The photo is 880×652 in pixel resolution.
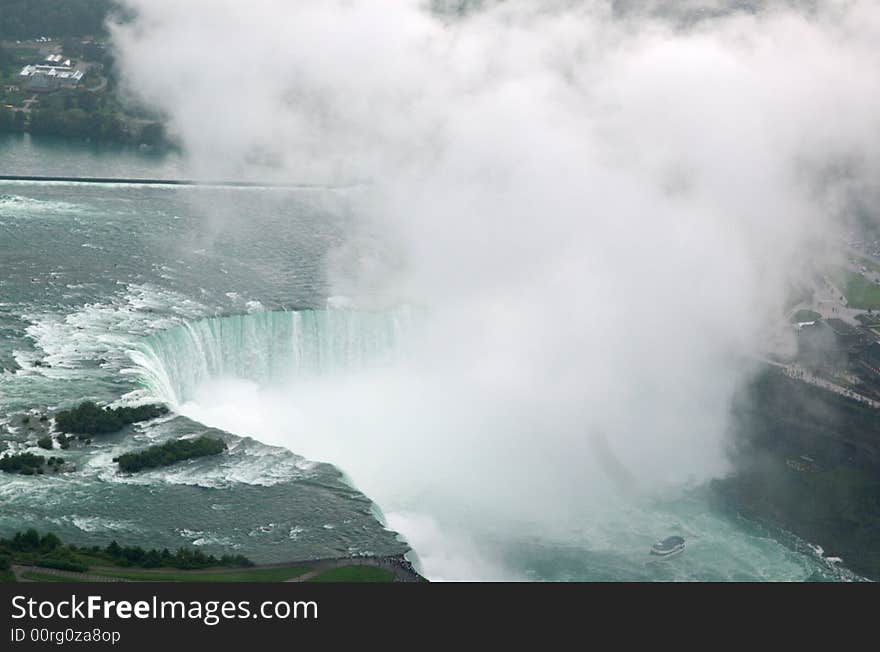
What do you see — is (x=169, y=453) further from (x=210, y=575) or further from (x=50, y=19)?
(x=50, y=19)

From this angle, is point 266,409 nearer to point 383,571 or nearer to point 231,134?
point 383,571

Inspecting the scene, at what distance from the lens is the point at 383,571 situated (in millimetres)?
40219

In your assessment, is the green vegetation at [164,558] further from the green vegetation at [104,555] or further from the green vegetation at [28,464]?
the green vegetation at [28,464]

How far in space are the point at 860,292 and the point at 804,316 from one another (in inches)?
216

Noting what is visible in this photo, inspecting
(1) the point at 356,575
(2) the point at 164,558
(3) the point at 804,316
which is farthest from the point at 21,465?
(3) the point at 804,316

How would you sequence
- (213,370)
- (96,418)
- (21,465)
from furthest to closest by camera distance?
(213,370) → (96,418) → (21,465)

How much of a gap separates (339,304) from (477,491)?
1198 centimetres

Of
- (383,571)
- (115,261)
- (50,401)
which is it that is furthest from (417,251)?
(383,571)

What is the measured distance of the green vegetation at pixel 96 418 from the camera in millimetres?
46000

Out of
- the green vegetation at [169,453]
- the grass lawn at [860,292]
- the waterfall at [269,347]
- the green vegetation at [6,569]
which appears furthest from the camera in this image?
the grass lawn at [860,292]

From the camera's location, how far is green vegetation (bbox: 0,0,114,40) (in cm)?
9862

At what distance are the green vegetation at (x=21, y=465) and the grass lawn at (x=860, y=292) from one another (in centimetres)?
4223

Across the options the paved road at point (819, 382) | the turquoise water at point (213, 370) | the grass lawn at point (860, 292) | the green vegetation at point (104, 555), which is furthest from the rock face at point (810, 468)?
the green vegetation at point (104, 555)

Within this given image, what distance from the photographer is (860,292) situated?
72.6 m
